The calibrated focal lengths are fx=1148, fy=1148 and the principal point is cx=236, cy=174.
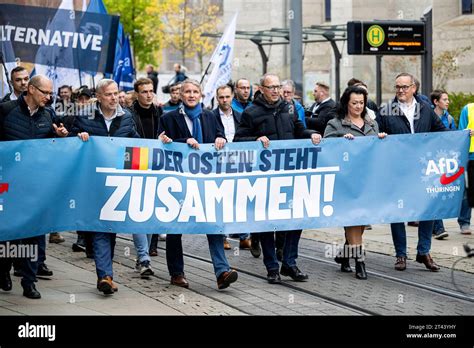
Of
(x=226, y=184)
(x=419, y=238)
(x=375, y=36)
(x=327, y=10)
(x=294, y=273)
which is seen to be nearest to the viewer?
(x=226, y=184)

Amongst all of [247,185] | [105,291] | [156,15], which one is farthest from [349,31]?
[156,15]

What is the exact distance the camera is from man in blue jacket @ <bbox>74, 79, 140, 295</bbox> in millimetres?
11055

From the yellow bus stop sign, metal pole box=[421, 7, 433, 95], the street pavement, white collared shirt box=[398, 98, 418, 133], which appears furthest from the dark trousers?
the yellow bus stop sign

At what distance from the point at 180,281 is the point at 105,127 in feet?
5.69

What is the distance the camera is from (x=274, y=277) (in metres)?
11.9

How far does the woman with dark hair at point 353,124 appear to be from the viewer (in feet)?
40.4

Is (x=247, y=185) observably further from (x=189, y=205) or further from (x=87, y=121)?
(x=87, y=121)

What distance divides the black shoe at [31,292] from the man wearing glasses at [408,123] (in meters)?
4.19

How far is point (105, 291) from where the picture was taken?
1086cm

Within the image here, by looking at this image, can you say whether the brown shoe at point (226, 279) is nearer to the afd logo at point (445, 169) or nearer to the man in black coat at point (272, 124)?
the man in black coat at point (272, 124)

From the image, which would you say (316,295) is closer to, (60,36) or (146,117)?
(146,117)

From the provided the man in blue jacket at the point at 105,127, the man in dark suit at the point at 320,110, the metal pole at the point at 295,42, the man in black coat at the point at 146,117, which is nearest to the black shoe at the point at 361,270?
the man in blue jacket at the point at 105,127

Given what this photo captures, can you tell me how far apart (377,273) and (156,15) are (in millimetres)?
51489

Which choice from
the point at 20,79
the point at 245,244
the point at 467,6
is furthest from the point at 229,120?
the point at 467,6
